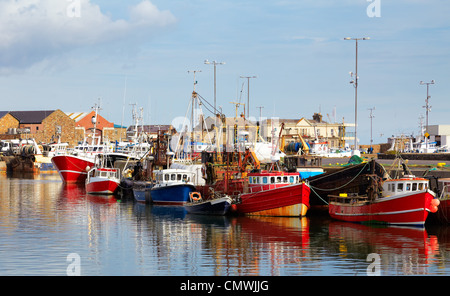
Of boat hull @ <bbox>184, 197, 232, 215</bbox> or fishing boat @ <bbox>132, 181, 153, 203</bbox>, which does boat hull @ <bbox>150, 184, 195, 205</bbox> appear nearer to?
fishing boat @ <bbox>132, 181, 153, 203</bbox>

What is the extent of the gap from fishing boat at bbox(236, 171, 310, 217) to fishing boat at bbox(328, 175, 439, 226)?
332 cm

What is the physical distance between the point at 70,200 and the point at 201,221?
75.8 ft

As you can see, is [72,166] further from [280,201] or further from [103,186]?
[280,201]

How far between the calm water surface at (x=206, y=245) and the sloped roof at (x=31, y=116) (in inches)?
4746

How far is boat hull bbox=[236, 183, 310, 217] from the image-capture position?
47022 millimetres

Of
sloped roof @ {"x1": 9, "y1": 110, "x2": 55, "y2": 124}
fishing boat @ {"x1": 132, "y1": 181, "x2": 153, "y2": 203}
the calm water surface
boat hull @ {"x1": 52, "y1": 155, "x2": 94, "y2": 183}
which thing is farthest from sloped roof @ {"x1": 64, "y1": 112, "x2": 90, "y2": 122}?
the calm water surface

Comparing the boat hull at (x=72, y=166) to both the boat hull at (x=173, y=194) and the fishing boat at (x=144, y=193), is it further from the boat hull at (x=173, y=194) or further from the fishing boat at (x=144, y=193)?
the boat hull at (x=173, y=194)

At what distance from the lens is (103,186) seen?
73.5m

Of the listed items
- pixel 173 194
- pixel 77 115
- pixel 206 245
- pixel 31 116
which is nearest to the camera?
pixel 206 245

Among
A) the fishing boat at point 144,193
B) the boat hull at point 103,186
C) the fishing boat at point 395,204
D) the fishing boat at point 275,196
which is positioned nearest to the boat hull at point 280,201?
the fishing boat at point 275,196

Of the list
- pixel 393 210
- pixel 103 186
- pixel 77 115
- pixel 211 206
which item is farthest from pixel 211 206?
pixel 77 115

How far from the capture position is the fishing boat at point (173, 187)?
186 feet

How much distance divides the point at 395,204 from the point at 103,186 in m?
40.1
